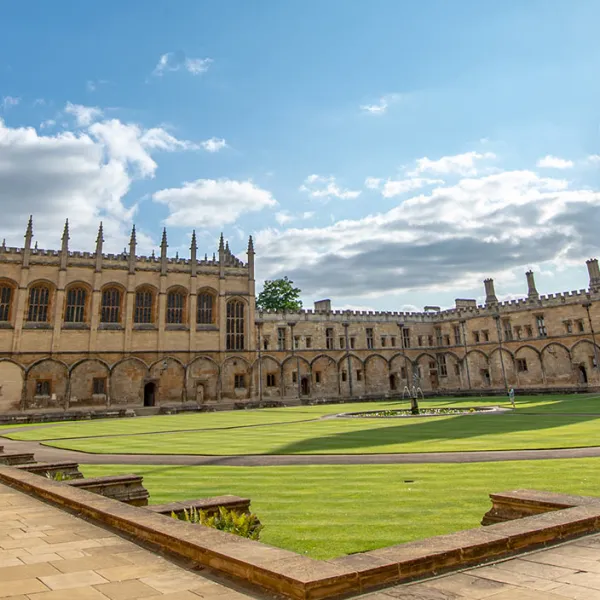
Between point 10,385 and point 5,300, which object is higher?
point 5,300

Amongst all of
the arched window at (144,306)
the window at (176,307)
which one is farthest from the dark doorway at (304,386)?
the arched window at (144,306)

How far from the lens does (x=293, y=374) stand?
46938 millimetres

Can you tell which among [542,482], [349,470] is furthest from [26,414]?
[542,482]

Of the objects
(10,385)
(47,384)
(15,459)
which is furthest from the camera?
(47,384)

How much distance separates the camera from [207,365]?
42.5m

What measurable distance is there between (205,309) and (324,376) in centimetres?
1349

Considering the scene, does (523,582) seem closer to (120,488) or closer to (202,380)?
(120,488)

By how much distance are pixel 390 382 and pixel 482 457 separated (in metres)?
41.5

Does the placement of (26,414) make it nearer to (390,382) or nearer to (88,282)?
(88,282)

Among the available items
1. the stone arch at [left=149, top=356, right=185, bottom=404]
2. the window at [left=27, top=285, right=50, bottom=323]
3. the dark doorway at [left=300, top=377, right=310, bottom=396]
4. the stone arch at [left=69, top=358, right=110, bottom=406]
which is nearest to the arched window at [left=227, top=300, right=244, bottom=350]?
the stone arch at [left=149, top=356, right=185, bottom=404]

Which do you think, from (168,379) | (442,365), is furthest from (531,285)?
(168,379)

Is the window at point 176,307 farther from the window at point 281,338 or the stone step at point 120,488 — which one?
the stone step at point 120,488

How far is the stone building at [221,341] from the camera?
37.5 metres

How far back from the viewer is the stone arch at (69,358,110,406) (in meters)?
37.5
